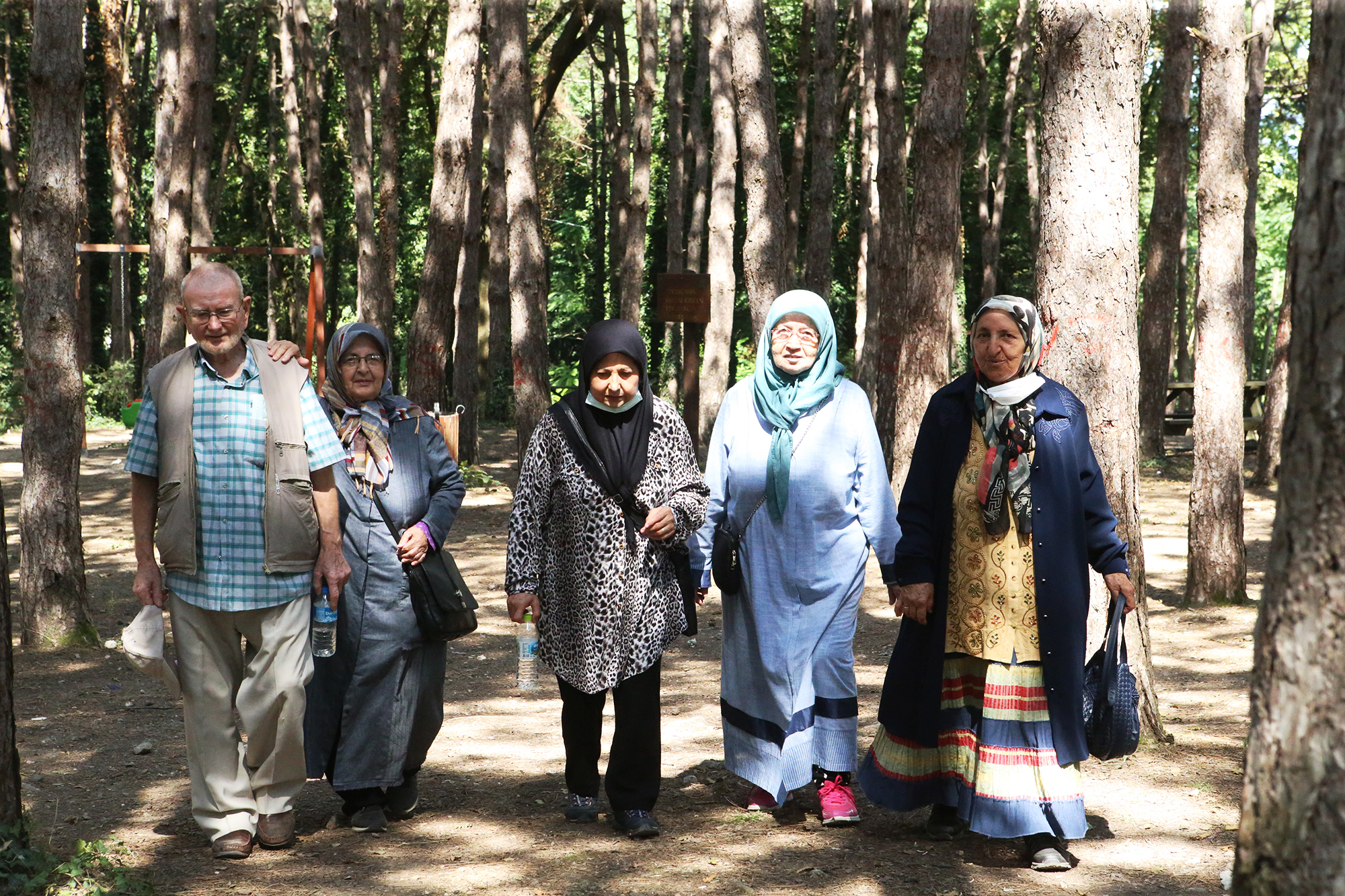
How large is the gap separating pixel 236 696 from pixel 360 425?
1046mm

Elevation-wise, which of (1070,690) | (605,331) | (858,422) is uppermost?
(605,331)

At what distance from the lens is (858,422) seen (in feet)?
16.0

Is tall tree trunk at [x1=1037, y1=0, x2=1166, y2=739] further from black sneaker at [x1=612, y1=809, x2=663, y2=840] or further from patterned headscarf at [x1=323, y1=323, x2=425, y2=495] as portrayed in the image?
patterned headscarf at [x1=323, y1=323, x2=425, y2=495]

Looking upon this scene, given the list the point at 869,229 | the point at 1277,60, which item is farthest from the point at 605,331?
the point at 1277,60

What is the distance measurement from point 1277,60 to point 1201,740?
2835 cm

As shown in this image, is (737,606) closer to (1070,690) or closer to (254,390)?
(1070,690)

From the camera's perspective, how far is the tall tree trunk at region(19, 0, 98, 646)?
23.9ft

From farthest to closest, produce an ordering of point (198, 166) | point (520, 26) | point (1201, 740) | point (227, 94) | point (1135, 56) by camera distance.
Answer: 1. point (227, 94)
2. point (198, 166)
3. point (520, 26)
4. point (1201, 740)
5. point (1135, 56)

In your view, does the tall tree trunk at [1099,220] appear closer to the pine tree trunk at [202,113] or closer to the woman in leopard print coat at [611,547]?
the woman in leopard print coat at [611,547]

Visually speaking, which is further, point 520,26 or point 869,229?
point 869,229

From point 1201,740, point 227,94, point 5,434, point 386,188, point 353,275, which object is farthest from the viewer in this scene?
point 353,275

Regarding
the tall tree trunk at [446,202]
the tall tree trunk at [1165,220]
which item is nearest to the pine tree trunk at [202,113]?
the tall tree trunk at [446,202]

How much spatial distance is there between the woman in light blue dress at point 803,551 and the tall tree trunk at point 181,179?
875cm

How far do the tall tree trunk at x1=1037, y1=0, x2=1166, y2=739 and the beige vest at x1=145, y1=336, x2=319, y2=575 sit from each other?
10.5ft
